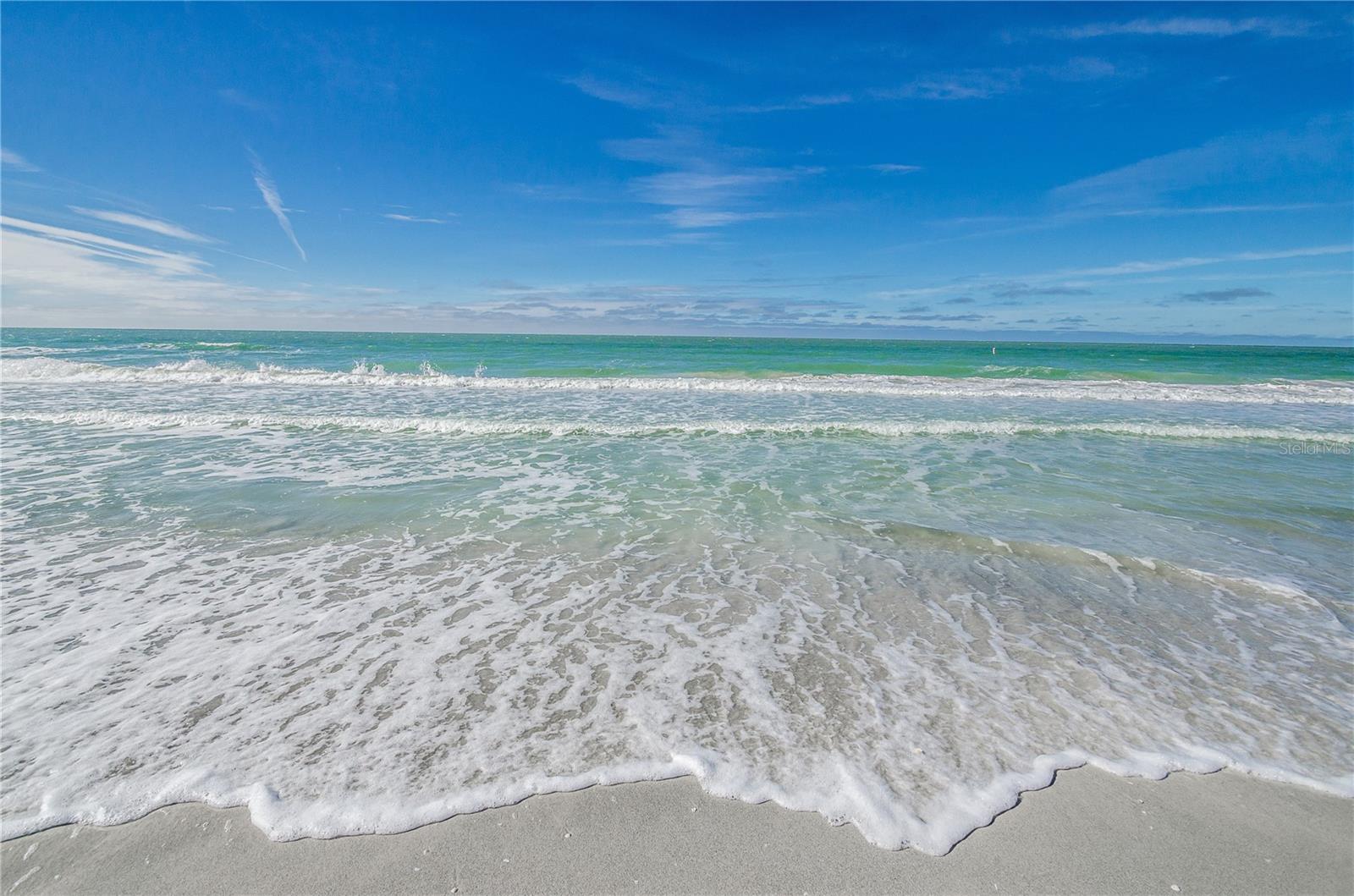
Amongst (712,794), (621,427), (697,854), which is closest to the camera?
(697,854)

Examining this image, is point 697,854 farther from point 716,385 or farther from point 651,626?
point 716,385

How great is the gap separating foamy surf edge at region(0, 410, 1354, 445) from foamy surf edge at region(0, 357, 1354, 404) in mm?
7206

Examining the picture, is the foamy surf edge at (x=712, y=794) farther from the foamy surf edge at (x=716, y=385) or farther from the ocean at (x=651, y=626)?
the foamy surf edge at (x=716, y=385)

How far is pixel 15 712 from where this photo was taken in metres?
3.41

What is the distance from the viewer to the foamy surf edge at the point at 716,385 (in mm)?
22297

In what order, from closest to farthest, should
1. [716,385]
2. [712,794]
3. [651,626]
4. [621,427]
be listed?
1. [712,794]
2. [651,626]
3. [621,427]
4. [716,385]

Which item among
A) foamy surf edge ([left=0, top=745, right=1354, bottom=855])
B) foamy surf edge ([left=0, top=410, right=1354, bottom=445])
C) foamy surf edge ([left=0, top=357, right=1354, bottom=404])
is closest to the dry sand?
foamy surf edge ([left=0, top=745, right=1354, bottom=855])

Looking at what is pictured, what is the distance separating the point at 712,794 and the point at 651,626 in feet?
5.90

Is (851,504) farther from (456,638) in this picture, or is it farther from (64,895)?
(64,895)

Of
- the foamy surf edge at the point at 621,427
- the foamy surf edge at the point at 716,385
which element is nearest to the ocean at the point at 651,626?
the foamy surf edge at the point at 621,427

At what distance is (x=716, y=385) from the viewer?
961 inches

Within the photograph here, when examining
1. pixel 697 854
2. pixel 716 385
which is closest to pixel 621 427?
pixel 716 385

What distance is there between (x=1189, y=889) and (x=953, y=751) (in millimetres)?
984

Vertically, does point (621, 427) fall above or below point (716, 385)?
below
